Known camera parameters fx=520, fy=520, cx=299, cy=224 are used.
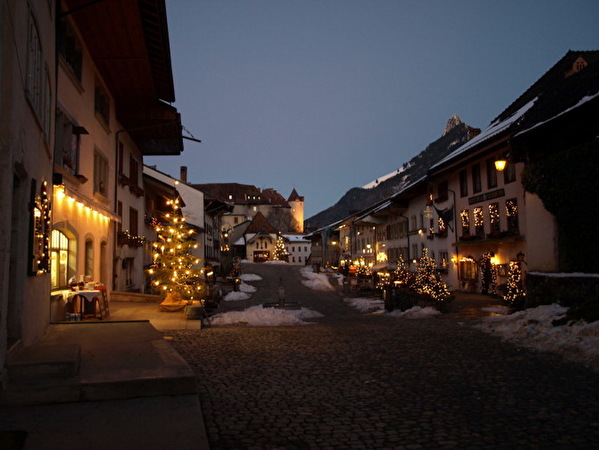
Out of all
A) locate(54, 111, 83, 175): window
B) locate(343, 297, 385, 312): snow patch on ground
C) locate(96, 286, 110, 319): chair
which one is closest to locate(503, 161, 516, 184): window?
locate(343, 297, 385, 312): snow patch on ground

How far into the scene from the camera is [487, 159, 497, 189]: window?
25.7 metres

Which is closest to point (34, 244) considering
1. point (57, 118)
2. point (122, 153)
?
point (57, 118)

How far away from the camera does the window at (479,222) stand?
26711 mm

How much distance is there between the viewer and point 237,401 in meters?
6.08

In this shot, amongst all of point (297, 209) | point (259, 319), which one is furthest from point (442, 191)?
point (297, 209)

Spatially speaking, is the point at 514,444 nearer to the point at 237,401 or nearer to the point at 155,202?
the point at 237,401

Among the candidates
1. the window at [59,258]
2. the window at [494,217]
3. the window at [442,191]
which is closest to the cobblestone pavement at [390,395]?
the window at [59,258]

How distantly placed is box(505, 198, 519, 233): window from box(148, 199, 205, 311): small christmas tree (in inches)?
571

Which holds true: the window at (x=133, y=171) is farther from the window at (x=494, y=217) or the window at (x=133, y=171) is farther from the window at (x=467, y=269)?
the window at (x=467, y=269)

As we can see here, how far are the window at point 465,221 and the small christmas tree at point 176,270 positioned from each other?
53.4ft

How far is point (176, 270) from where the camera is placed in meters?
17.8

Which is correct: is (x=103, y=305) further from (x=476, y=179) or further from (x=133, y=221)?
(x=476, y=179)

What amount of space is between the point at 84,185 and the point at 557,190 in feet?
45.4

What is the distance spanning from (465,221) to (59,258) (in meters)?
22.4
